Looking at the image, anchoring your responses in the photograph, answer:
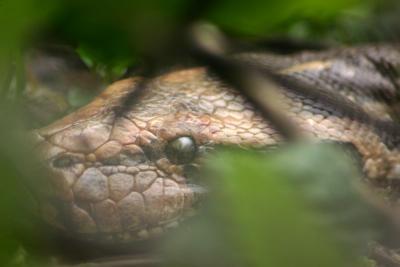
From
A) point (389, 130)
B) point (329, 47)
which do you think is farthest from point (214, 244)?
point (329, 47)

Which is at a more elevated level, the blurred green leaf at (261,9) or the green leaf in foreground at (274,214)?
the blurred green leaf at (261,9)

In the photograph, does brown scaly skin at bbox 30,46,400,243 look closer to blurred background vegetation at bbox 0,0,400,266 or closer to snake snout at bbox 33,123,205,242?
snake snout at bbox 33,123,205,242

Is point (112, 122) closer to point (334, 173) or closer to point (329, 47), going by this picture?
point (329, 47)

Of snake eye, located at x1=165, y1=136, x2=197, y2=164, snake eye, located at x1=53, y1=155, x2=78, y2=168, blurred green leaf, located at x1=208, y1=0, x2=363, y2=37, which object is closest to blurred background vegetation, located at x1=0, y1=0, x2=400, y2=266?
blurred green leaf, located at x1=208, y1=0, x2=363, y2=37

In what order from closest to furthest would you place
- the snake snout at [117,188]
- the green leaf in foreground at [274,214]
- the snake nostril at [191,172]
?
the green leaf in foreground at [274,214], the snake snout at [117,188], the snake nostril at [191,172]

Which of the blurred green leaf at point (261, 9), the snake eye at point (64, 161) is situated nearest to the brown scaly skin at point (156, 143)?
the snake eye at point (64, 161)

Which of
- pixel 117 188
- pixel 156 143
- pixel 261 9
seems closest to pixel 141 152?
pixel 156 143

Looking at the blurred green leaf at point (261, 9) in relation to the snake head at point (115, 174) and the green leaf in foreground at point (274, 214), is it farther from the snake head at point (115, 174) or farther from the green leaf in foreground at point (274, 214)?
the snake head at point (115, 174)

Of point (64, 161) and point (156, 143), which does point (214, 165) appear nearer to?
point (64, 161)
